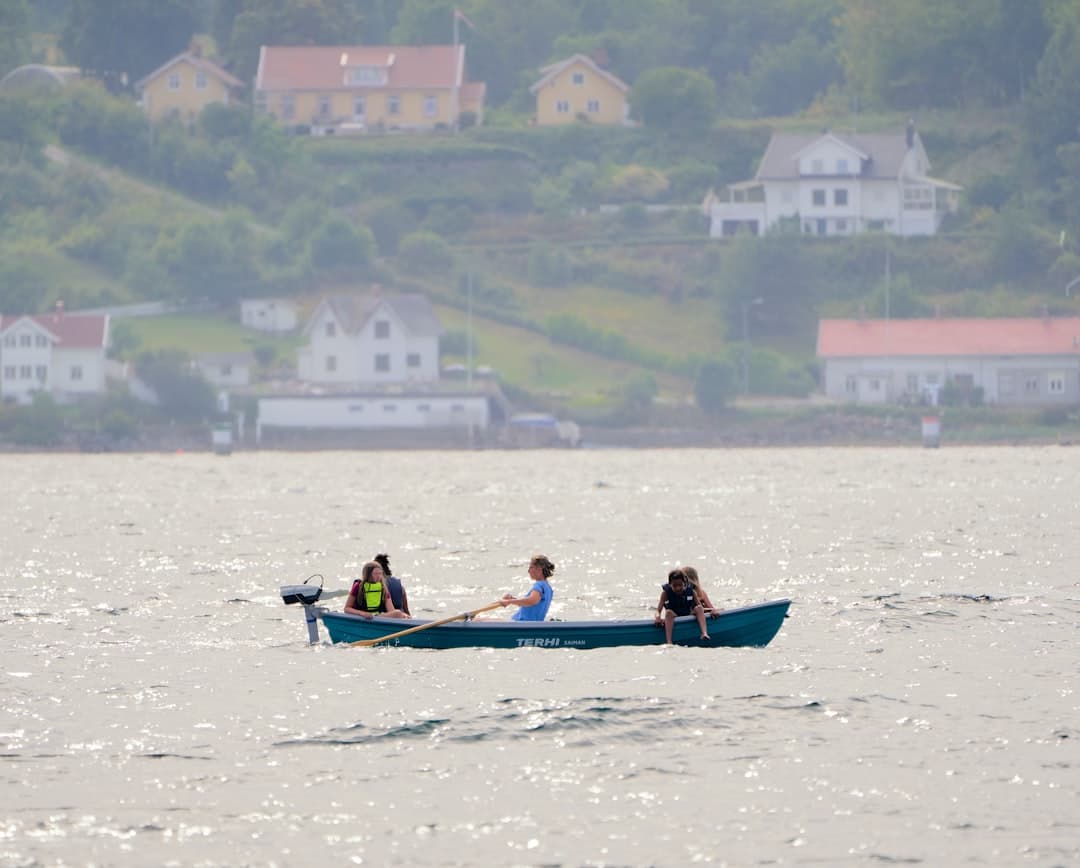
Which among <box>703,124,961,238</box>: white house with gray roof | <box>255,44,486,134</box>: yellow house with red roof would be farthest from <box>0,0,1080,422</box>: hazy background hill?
<box>255,44,486,134</box>: yellow house with red roof

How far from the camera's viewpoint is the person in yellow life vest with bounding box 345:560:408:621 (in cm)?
3216

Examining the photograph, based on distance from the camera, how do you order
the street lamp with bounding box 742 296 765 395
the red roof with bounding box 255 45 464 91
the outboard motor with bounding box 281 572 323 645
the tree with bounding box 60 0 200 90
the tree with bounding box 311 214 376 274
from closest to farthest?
1. the outboard motor with bounding box 281 572 323 645
2. the street lamp with bounding box 742 296 765 395
3. the tree with bounding box 311 214 376 274
4. the red roof with bounding box 255 45 464 91
5. the tree with bounding box 60 0 200 90

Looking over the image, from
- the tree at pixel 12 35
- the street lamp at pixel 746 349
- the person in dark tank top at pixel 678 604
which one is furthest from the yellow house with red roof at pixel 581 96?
the person in dark tank top at pixel 678 604

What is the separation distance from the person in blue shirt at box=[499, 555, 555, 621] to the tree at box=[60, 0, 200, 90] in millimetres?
161490

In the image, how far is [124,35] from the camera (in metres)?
190

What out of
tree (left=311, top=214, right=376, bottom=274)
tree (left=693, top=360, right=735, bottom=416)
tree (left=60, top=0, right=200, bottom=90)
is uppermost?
tree (left=60, top=0, right=200, bottom=90)

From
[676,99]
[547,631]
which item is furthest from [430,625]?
[676,99]

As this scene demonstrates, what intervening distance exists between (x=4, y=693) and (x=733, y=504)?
45516 mm

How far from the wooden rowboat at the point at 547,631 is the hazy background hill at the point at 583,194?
95370mm

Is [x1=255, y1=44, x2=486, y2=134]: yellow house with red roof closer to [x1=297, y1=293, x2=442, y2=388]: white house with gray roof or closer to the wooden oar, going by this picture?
[x1=297, y1=293, x2=442, y2=388]: white house with gray roof

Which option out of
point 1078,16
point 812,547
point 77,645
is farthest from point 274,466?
point 1078,16

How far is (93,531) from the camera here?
60688 millimetres

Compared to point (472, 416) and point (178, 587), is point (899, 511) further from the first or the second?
point (472, 416)

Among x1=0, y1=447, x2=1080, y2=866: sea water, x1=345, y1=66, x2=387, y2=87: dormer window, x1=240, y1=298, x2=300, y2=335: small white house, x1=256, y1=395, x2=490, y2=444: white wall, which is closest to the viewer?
x1=0, y1=447, x2=1080, y2=866: sea water
